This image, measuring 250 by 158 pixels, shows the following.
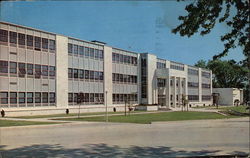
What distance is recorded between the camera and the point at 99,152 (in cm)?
993

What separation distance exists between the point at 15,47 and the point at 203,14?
32.4m

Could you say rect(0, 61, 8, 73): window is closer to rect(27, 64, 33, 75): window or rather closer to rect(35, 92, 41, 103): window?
rect(27, 64, 33, 75): window

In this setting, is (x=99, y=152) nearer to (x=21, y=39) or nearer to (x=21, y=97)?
(x=21, y=97)

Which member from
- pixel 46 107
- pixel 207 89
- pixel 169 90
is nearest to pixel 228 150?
pixel 46 107

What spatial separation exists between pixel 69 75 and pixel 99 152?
34.9 metres

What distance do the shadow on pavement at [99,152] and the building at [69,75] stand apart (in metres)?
19.3

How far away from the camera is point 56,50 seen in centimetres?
4162

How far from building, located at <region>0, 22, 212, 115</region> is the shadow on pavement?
1926cm

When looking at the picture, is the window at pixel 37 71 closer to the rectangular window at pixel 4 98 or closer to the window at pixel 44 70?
the window at pixel 44 70

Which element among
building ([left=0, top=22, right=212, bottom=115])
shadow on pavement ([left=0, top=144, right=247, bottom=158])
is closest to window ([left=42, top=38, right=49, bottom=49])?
building ([left=0, top=22, right=212, bottom=115])

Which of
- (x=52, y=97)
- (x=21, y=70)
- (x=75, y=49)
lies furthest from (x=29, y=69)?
(x=75, y=49)

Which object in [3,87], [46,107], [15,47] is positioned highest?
[15,47]

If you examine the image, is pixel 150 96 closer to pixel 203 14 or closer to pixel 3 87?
pixel 3 87

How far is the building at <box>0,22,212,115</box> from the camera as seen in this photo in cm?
3600
